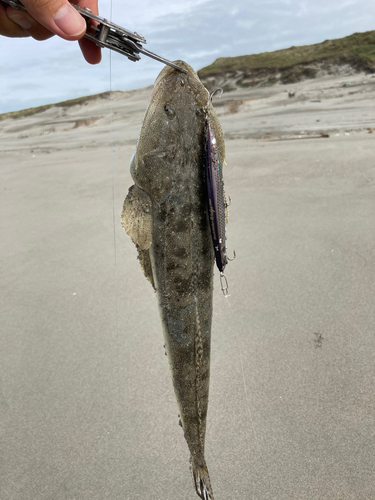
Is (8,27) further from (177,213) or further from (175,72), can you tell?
(177,213)

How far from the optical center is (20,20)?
191 centimetres

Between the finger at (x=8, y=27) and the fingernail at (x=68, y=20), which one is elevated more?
the finger at (x=8, y=27)

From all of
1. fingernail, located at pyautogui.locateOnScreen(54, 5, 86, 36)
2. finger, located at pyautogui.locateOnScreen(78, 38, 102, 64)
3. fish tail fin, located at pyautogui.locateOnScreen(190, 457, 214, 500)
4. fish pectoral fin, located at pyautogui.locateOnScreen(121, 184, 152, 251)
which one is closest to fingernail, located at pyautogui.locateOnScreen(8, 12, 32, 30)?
finger, located at pyautogui.locateOnScreen(78, 38, 102, 64)

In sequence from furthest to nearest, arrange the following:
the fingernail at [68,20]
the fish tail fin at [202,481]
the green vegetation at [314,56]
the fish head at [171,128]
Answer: the green vegetation at [314,56]
the fish tail fin at [202,481]
the fish head at [171,128]
the fingernail at [68,20]

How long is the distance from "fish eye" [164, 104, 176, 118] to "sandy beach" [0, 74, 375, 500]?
1.22 m

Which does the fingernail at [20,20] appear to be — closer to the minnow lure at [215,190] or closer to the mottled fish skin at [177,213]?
the mottled fish skin at [177,213]

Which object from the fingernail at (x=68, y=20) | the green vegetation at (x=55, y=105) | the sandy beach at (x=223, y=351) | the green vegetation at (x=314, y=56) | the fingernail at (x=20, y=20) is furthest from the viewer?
the green vegetation at (x=314, y=56)

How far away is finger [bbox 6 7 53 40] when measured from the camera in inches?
73.6

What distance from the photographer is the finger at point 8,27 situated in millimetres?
1918

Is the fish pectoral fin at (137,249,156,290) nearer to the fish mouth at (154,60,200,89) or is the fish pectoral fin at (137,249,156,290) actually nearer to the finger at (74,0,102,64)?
the fish mouth at (154,60,200,89)

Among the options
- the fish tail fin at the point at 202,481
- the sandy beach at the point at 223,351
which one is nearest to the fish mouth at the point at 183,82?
the sandy beach at the point at 223,351

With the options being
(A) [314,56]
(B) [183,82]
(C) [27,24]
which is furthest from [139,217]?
(A) [314,56]

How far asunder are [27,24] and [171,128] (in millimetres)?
939

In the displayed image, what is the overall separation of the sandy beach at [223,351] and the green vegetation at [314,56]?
17.0 metres
